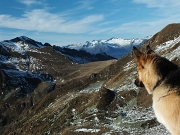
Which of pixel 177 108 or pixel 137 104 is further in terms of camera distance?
pixel 137 104

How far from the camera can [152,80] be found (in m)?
6.27

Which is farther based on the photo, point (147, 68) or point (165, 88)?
point (147, 68)

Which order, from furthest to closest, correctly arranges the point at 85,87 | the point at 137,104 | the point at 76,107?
the point at 85,87 → the point at 76,107 → the point at 137,104

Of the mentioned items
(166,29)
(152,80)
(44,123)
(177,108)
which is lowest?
(44,123)

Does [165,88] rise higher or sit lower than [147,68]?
lower

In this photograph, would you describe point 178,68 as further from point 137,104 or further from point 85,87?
point 85,87

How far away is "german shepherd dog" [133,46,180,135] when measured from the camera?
19.7ft

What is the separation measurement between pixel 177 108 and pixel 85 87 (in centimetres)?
→ 14045

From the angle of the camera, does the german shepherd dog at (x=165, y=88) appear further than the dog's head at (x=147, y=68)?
No

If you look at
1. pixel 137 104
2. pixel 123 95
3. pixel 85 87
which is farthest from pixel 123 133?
pixel 85 87

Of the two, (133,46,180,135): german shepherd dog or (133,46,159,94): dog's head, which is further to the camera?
(133,46,159,94): dog's head

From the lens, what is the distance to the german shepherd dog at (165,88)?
601 centimetres

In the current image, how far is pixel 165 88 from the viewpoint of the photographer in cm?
611

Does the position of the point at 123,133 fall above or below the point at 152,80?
below
